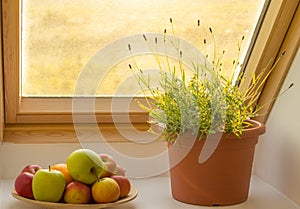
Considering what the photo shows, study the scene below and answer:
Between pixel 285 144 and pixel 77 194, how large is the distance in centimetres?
69

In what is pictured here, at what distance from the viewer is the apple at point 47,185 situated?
5.48 ft

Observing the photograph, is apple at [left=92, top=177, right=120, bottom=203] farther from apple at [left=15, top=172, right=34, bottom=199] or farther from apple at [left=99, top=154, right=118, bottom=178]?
apple at [left=15, top=172, right=34, bottom=199]

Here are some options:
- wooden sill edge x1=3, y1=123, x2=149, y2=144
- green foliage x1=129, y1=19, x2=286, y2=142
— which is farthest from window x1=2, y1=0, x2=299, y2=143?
green foliage x1=129, y1=19, x2=286, y2=142

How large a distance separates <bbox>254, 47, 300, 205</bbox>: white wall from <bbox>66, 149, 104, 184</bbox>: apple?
23.5 inches

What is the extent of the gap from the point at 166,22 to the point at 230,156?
537 mm

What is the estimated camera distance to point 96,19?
198cm

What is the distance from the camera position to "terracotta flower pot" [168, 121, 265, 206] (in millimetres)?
1745

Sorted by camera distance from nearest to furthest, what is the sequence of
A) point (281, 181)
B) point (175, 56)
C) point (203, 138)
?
point (203, 138) < point (281, 181) < point (175, 56)

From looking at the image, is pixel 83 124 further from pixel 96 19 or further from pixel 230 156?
pixel 230 156

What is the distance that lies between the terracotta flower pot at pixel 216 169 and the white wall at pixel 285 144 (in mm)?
136

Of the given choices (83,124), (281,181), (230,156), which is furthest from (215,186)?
(83,124)

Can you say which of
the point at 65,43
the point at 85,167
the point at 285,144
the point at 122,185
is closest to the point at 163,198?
the point at 122,185

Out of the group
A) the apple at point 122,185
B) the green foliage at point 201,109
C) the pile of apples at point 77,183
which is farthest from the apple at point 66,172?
the green foliage at point 201,109

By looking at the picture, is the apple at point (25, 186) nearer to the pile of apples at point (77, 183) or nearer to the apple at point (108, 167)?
the pile of apples at point (77, 183)
